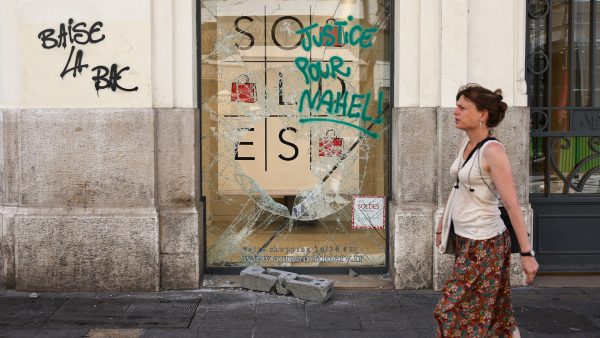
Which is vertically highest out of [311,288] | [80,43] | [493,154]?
[80,43]

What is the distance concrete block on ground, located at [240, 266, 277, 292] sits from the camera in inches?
277

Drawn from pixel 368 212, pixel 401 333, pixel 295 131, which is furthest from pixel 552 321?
pixel 295 131

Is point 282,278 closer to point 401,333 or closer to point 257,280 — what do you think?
point 257,280

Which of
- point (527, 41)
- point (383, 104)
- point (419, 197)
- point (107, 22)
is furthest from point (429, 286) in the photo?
point (107, 22)

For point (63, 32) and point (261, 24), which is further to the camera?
point (261, 24)

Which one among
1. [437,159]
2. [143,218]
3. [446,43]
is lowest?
[143,218]

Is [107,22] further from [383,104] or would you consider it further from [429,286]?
[429,286]

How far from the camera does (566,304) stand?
6715 mm

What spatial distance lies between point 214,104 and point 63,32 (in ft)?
5.22

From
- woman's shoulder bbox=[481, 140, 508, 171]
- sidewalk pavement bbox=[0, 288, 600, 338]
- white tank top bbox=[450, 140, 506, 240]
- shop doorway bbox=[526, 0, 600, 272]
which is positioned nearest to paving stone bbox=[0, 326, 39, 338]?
sidewalk pavement bbox=[0, 288, 600, 338]

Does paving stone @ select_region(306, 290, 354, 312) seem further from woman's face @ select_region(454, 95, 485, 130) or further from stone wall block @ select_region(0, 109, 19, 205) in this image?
stone wall block @ select_region(0, 109, 19, 205)

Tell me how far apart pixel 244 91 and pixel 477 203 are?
11.7 feet

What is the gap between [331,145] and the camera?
767cm

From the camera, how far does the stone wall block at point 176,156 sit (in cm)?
714
